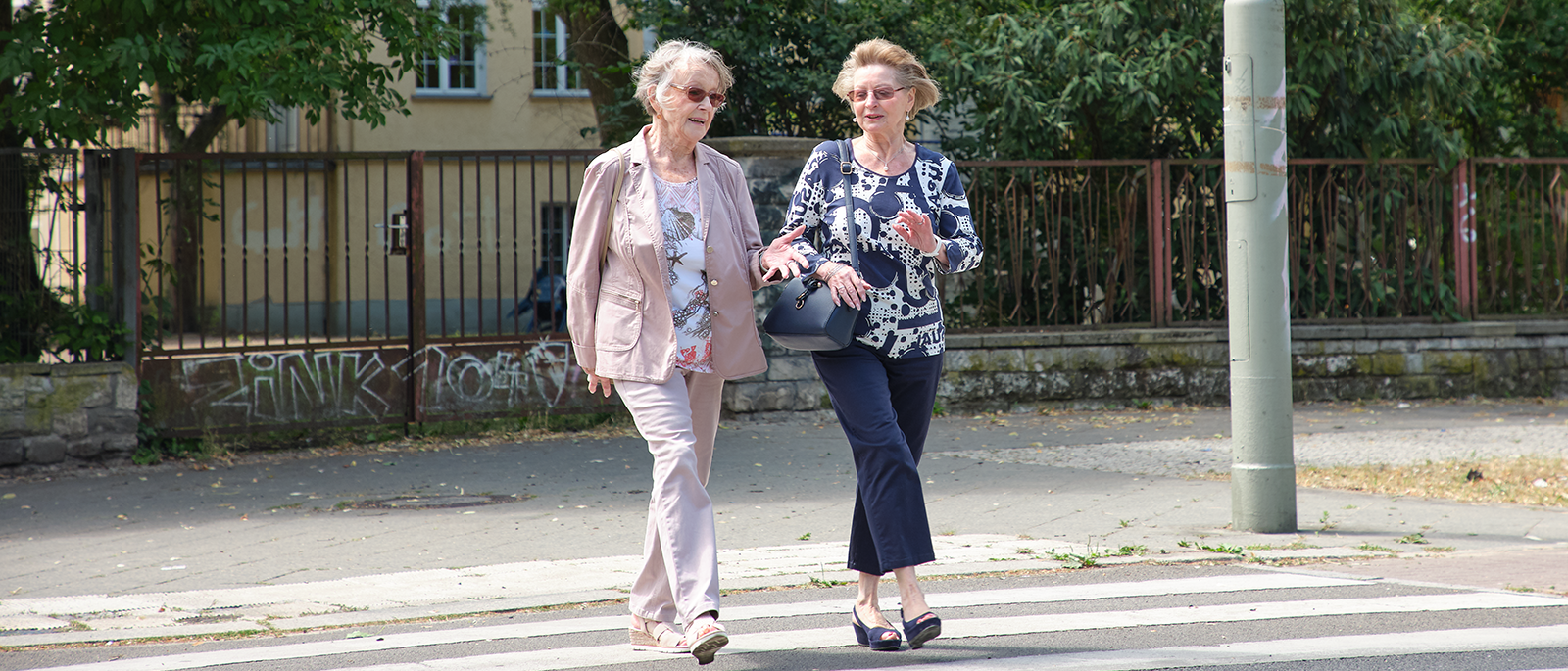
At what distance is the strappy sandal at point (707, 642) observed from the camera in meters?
3.91

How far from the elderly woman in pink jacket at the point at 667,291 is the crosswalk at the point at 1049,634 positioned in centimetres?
42

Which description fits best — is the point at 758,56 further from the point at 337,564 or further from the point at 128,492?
the point at 337,564

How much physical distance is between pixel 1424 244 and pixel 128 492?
35.1ft

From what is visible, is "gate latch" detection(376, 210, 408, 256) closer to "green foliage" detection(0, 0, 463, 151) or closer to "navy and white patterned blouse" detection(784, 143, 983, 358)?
"green foliage" detection(0, 0, 463, 151)

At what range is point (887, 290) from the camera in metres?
4.39

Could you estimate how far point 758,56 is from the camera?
12.5m

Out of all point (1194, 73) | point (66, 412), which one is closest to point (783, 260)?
point (66, 412)

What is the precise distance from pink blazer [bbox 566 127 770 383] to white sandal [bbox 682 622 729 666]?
2.48ft

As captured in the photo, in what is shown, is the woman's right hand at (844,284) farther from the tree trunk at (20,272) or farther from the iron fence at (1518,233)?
the iron fence at (1518,233)

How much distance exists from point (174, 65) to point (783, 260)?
20.0 ft

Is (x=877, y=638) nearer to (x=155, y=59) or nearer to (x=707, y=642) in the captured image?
(x=707, y=642)

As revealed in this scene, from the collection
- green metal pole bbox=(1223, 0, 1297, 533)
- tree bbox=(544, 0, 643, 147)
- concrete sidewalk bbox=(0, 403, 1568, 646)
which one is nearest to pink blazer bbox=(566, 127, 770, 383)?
concrete sidewalk bbox=(0, 403, 1568, 646)

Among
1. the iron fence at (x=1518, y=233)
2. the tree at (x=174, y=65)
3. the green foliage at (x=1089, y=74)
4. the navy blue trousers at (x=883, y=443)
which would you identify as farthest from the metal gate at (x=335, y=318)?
the iron fence at (x=1518, y=233)

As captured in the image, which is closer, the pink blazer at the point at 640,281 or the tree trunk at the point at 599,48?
the pink blazer at the point at 640,281
